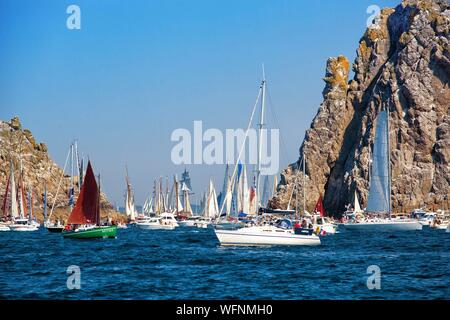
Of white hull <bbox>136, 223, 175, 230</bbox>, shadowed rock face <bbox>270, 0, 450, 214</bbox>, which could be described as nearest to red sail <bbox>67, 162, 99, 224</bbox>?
white hull <bbox>136, 223, 175, 230</bbox>

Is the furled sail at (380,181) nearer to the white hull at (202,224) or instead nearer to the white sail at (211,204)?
the white hull at (202,224)

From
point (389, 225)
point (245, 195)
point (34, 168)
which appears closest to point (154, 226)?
point (245, 195)

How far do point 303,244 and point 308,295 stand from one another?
29409mm

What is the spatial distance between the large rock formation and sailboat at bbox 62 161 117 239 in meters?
86.6

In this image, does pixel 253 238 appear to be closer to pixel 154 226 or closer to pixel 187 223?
pixel 154 226

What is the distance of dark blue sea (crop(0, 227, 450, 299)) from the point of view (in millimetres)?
32875

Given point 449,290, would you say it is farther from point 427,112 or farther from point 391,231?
point 427,112

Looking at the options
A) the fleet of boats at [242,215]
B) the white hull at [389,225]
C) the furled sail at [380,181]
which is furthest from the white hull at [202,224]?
the white hull at [389,225]

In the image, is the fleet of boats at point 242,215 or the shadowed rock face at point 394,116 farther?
the shadowed rock face at point 394,116

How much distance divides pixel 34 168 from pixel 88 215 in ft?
355

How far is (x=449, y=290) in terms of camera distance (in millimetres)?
33250

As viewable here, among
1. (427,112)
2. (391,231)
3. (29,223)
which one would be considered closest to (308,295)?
(391,231)

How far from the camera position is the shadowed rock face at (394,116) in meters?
163

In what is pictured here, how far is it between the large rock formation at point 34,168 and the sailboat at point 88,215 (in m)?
86.6
